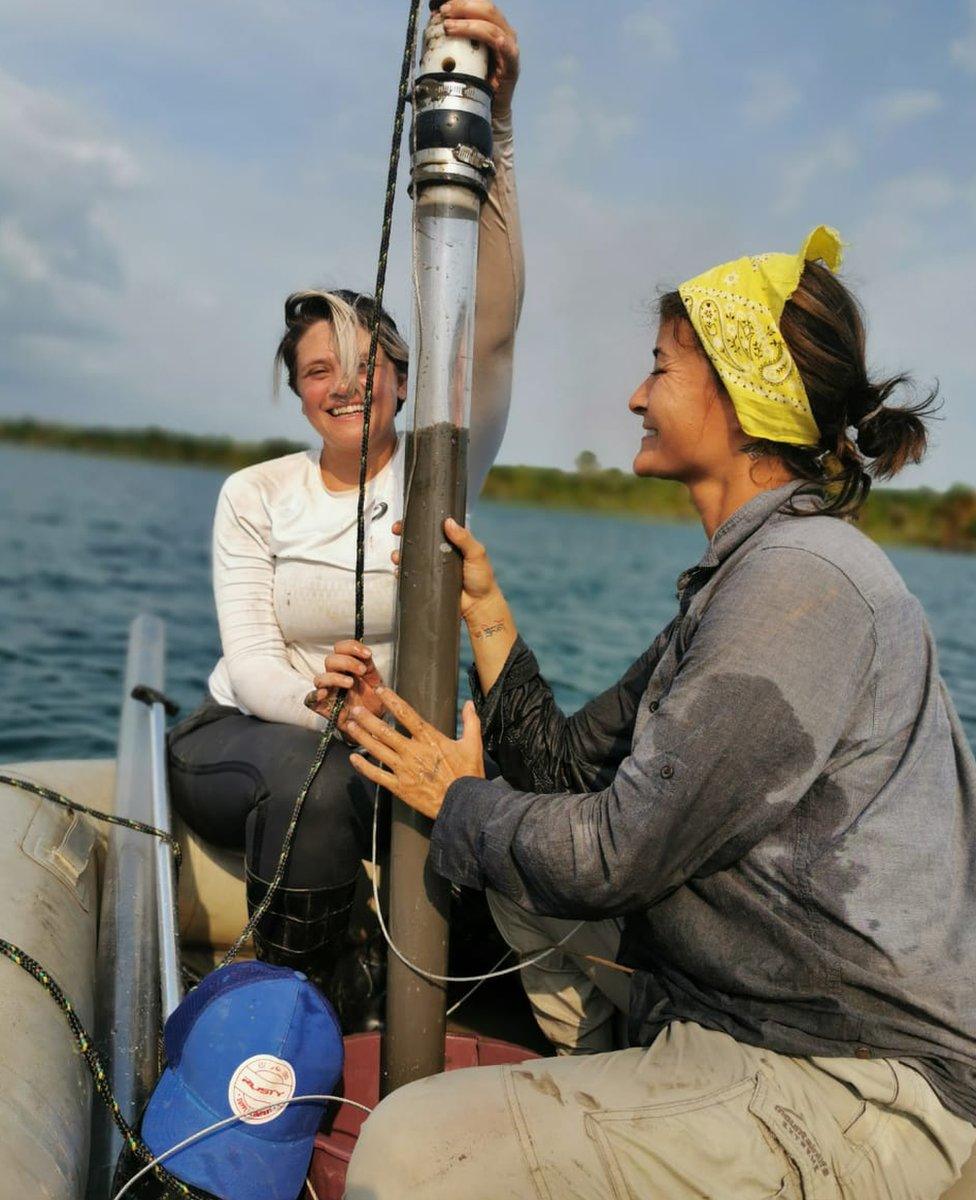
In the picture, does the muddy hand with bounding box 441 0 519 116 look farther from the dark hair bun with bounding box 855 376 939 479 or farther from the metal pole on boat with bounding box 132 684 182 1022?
the metal pole on boat with bounding box 132 684 182 1022

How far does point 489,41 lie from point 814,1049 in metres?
1.84

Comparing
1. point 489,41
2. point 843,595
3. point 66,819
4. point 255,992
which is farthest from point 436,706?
point 66,819

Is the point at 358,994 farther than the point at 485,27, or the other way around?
the point at 358,994

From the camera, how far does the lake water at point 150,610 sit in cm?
865

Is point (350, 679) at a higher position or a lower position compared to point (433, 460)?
lower

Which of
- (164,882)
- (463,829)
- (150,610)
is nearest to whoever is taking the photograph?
(463,829)

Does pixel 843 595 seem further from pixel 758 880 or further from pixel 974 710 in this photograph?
pixel 974 710

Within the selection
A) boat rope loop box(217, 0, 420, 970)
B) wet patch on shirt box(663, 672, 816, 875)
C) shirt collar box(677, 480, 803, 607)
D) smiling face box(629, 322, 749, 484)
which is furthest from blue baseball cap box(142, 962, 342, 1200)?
smiling face box(629, 322, 749, 484)

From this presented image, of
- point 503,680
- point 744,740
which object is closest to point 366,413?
point 503,680

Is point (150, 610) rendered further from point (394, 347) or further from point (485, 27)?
point (485, 27)

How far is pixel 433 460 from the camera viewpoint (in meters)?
2.04

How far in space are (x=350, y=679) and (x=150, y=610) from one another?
12738mm

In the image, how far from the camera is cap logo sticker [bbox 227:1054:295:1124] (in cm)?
191

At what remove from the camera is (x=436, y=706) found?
2.10 m
